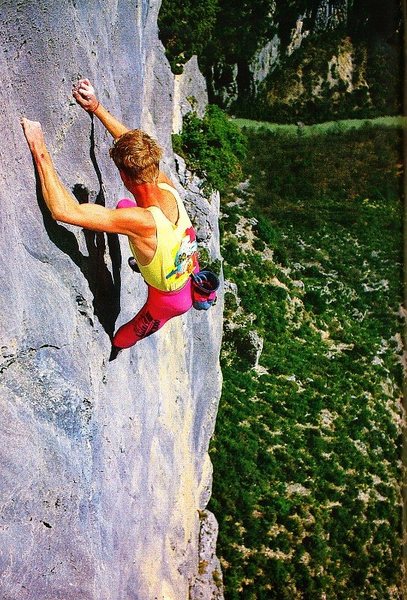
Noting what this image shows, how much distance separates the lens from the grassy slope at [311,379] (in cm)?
1545

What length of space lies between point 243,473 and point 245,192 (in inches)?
467

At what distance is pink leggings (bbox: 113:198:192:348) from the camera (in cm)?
562

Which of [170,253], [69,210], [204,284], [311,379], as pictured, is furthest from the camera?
[311,379]

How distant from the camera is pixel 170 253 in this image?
16.2 ft

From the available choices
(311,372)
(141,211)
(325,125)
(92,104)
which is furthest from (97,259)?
(325,125)

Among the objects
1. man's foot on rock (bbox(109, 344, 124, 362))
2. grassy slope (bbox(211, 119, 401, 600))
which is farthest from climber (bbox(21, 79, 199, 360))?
grassy slope (bbox(211, 119, 401, 600))

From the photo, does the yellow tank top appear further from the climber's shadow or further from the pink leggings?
the climber's shadow

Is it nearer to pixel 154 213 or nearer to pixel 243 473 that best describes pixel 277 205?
pixel 243 473

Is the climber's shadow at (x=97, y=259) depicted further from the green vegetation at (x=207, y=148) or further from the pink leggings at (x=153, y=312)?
the green vegetation at (x=207, y=148)

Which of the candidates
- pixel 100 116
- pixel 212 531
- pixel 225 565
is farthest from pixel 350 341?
pixel 100 116

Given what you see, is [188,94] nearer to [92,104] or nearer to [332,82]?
[92,104]

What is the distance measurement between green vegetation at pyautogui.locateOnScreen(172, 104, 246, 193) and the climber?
7.77 metres

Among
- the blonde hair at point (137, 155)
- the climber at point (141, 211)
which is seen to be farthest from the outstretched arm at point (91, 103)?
the blonde hair at point (137, 155)

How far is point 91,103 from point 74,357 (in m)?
2.09
